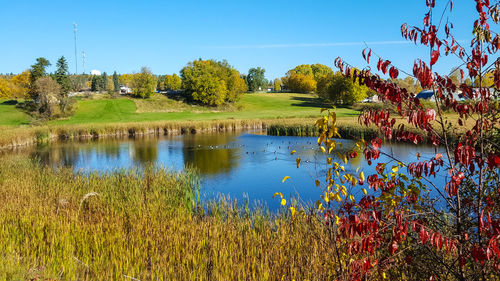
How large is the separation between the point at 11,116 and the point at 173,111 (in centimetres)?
2260

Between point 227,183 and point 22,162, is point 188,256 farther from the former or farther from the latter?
point 22,162

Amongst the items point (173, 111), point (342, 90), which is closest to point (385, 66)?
point (173, 111)

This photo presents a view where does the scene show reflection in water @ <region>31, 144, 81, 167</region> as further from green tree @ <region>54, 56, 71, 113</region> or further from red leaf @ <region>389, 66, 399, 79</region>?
green tree @ <region>54, 56, 71, 113</region>

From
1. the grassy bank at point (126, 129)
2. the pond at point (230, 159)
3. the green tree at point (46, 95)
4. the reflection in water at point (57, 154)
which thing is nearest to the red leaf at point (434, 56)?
the pond at point (230, 159)

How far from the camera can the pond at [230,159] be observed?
13789mm

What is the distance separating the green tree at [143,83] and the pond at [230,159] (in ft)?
127

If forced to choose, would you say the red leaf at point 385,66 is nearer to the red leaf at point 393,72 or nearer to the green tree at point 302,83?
the red leaf at point 393,72

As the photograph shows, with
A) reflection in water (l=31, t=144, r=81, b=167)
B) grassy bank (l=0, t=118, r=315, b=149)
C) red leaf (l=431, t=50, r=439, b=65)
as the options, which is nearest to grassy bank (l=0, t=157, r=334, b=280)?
red leaf (l=431, t=50, r=439, b=65)

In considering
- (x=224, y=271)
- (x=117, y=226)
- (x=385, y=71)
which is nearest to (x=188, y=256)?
(x=224, y=271)

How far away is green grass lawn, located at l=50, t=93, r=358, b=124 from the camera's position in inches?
1927

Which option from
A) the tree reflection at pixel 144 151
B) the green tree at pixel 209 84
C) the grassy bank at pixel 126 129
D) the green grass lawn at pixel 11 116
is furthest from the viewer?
the green tree at pixel 209 84

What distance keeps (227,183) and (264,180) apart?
160 cm

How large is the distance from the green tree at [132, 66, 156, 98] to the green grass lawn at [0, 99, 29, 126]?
2082 centimetres

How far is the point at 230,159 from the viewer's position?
21.1 m
